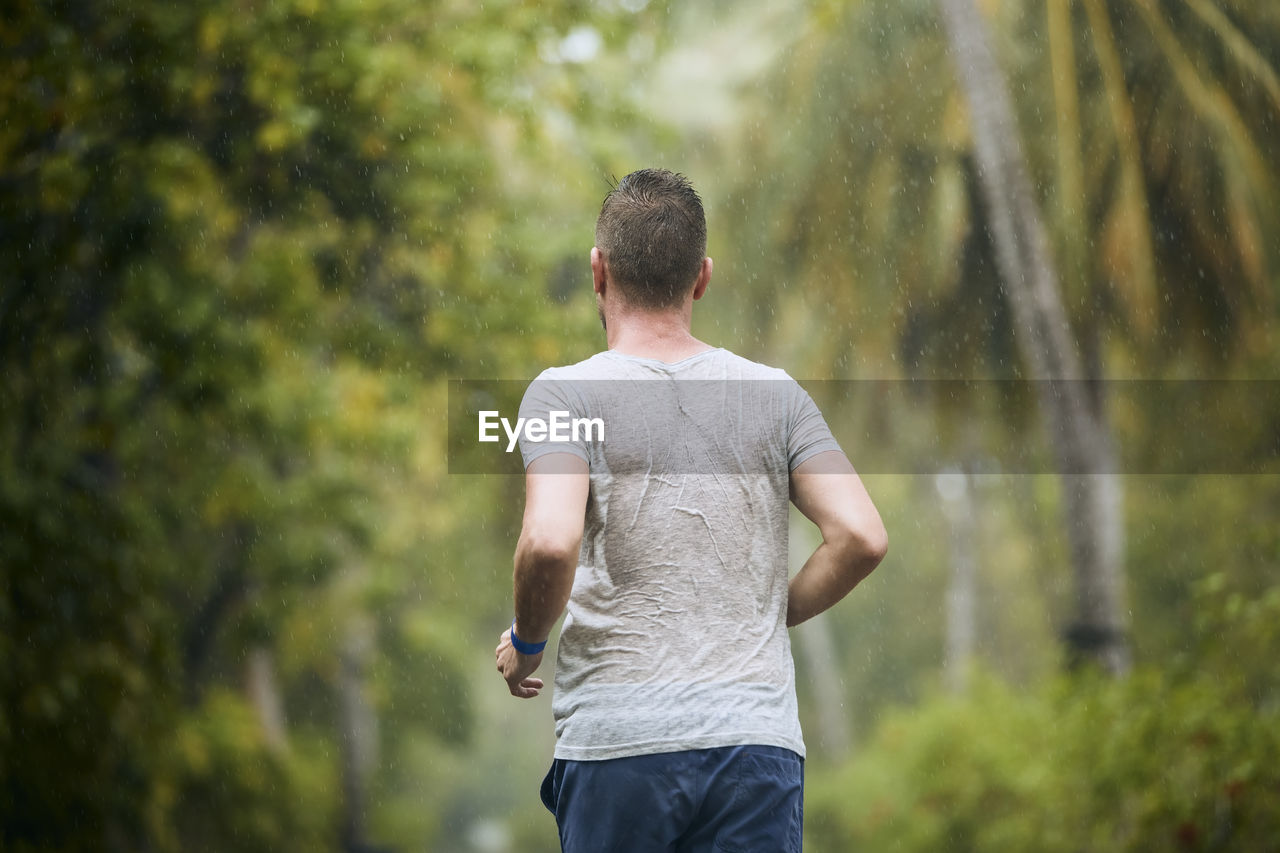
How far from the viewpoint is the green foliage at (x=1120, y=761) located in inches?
298

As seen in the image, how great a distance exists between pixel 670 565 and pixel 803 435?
1.27 ft

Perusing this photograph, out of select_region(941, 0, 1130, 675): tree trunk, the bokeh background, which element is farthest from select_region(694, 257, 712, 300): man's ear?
select_region(941, 0, 1130, 675): tree trunk

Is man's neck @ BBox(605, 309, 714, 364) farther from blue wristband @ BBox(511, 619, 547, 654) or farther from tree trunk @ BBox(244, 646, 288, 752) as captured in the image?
tree trunk @ BBox(244, 646, 288, 752)

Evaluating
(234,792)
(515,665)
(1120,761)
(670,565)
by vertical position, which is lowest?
(234,792)

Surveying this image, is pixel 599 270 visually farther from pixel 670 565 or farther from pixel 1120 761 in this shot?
pixel 1120 761

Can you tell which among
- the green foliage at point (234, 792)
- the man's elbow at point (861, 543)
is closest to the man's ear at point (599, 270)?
the man's elbow at point (861, 543)

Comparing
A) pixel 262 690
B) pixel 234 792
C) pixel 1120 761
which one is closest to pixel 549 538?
pixel 1120 761

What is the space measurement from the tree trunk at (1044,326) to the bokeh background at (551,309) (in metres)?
0.04

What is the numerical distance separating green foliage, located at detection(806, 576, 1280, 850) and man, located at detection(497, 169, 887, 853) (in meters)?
5.14

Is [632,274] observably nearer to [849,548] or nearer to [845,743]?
[849,548]

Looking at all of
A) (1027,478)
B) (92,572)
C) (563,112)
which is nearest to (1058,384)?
(563,112)

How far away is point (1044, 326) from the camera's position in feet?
39.1

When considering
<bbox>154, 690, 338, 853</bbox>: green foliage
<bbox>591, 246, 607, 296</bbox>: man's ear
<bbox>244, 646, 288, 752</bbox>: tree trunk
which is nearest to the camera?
<bbox>591, 246, 607, 296</bbox>: man's ear

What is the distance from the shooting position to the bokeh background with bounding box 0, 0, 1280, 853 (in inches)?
330
